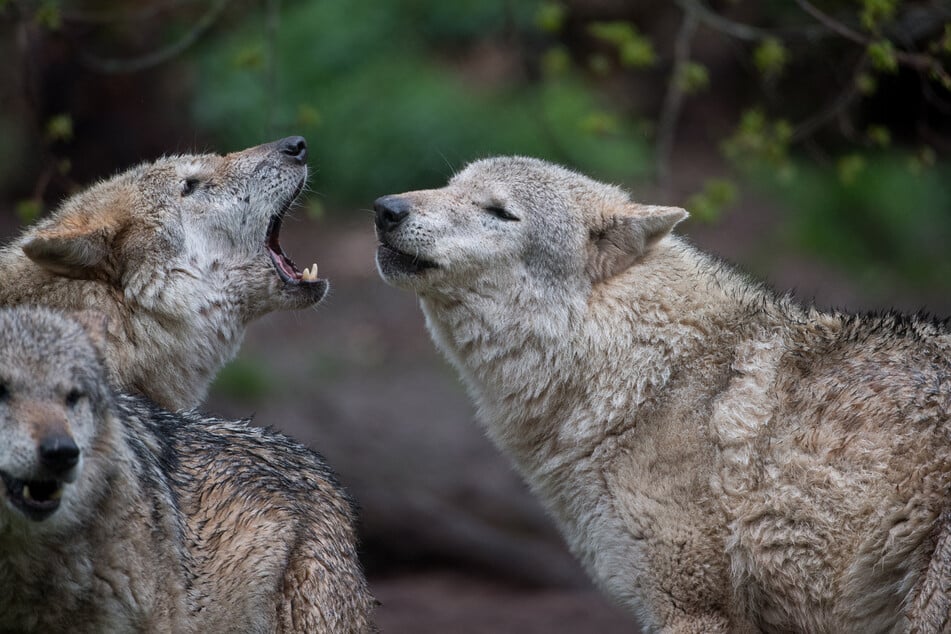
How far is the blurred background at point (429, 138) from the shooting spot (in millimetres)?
12961

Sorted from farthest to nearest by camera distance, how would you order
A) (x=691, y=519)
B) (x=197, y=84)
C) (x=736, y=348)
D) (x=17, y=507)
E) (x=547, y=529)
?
(x=197, y=84), (x=547, y=529), (x=736, y=348), (x=691, y=519), (x=17, y=507)

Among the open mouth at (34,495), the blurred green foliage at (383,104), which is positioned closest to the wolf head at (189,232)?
the open mouth at (34,495)

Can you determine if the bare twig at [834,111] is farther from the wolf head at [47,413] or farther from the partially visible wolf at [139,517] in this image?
the wolf head at [47,413]

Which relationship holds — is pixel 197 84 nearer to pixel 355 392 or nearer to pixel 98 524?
pixel 355 392

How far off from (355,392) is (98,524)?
811 cm

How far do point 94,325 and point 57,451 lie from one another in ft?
3.04

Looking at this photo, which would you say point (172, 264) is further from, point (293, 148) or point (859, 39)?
point (859, 39)

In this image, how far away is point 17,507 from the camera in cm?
463

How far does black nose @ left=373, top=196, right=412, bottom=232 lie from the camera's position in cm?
632

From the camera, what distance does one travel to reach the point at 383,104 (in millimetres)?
17016

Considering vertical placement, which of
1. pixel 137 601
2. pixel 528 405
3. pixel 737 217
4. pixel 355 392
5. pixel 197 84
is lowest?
pixel 137 601

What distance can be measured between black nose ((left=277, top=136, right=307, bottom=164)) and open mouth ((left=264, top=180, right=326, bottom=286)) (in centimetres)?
17

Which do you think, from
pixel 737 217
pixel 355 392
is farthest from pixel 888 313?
pixel 737 217

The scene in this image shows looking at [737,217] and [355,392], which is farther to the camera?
[737,217]
